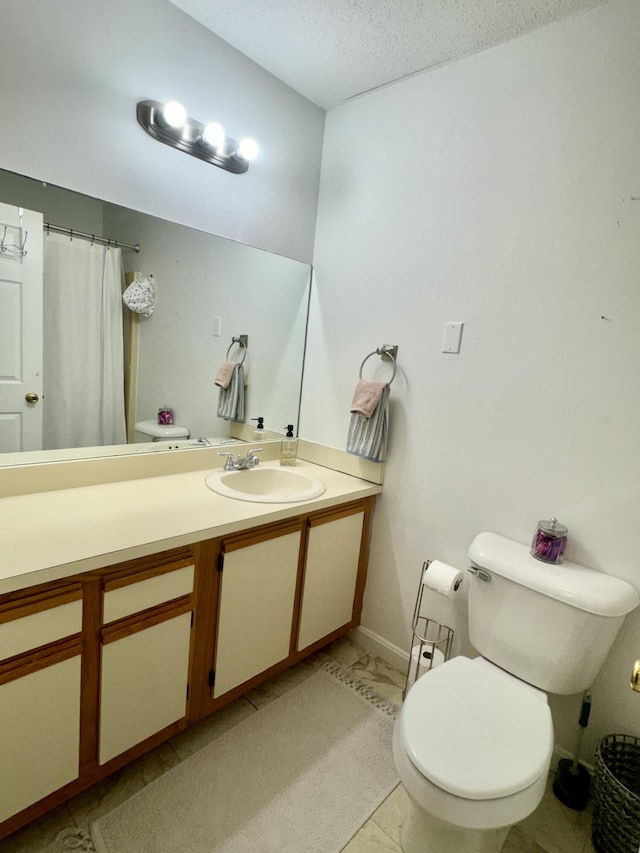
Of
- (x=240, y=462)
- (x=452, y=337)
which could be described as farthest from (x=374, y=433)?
(x=240, y=462)

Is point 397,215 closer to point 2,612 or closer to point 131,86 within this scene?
point 131,86

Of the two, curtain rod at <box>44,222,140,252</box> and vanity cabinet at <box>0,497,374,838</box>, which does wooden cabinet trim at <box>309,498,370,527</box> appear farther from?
curtain rod at <box>44,222,140,252</box>

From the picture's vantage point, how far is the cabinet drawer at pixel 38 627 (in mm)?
938

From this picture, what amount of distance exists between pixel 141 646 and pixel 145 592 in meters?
0.16

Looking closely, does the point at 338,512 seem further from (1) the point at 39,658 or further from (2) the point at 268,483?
(1) the point at 39,658

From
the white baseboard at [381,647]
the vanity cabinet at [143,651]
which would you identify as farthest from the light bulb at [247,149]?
the white baseboard at [381,647]

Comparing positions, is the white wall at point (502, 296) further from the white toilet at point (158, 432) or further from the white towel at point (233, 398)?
the white toilet at point (158, 432)

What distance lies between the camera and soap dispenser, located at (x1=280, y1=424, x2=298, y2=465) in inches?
81.4

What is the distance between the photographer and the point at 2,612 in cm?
92

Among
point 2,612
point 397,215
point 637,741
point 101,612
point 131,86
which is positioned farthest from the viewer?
point 397,215

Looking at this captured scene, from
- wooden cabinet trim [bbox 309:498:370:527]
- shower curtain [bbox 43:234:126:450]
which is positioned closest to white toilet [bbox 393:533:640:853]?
wooden cabinet trim [bbox 309:498:370:527]

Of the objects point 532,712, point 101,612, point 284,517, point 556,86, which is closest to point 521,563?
point 532,712

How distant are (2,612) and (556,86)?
2.11 metres

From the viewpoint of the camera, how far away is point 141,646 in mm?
1193
